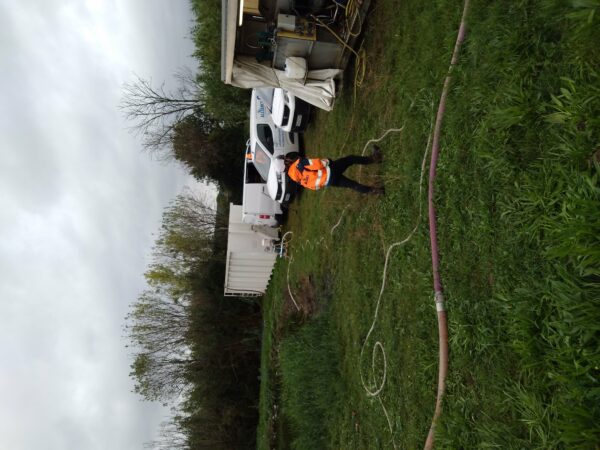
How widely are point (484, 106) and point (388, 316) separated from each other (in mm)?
2812

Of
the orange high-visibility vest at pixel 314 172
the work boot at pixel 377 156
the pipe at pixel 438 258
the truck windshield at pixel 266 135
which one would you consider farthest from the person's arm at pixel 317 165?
the truck windshield at pixel 266 135

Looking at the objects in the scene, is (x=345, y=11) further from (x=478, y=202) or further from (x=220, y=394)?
(x=220, y=394)

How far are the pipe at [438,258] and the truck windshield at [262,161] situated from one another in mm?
7086

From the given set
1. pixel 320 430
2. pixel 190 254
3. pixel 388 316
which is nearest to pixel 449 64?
pixel 388 316

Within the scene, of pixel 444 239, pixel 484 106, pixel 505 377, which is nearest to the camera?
pixel 505 377

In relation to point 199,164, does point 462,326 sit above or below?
below

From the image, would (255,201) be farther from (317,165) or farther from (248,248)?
(317,165)

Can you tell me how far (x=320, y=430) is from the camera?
7.55 m

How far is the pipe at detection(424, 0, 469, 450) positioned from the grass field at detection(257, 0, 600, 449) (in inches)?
2.8

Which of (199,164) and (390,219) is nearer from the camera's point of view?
(390,219)

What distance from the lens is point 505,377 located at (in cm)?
335

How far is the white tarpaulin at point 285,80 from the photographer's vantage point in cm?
723

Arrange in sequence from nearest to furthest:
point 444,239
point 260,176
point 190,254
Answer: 1. point 444,239
2. point 260,176
3. point 190,254

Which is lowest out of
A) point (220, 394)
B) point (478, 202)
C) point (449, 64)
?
point (220, 394)
